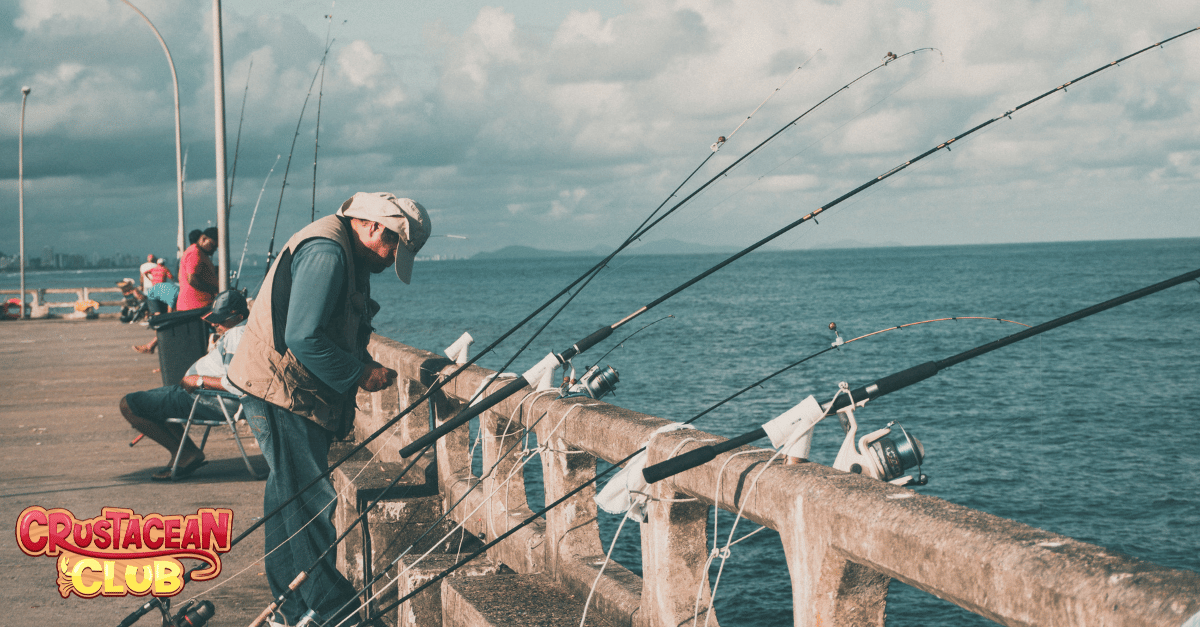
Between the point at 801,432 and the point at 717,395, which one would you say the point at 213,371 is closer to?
the point at 801,432

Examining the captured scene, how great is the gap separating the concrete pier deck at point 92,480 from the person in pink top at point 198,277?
1256mm

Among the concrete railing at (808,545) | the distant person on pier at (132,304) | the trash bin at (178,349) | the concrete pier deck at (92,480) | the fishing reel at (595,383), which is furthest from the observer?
the distant person on pier at (132,304)

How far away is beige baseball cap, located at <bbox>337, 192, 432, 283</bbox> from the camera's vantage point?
12.3 ft

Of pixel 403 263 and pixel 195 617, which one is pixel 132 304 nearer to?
pixel 403 263

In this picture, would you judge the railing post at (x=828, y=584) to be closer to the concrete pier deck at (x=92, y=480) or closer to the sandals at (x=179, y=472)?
the concrete pier deck at (x=92, y=480)

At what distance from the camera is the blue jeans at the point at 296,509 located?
3812 millimetres

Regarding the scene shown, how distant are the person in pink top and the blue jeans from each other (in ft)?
19.6

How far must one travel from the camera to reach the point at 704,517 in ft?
9.21

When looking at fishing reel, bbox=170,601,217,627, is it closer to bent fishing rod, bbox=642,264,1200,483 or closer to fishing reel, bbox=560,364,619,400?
fishing reel, bbox=560,364,619,400

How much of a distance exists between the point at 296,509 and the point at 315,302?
2.95 ft

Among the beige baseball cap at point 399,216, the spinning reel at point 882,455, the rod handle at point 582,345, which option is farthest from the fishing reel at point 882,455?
the beige baseball cap at point 399,216

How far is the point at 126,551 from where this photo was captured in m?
4.15

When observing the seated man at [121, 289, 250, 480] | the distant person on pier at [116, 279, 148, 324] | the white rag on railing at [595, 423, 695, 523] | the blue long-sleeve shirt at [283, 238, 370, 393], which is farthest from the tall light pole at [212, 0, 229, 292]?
the distant person on pier at [116, 279, 148, 324]

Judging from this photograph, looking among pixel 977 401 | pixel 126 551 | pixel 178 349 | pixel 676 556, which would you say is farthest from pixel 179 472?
pixel 977 401
